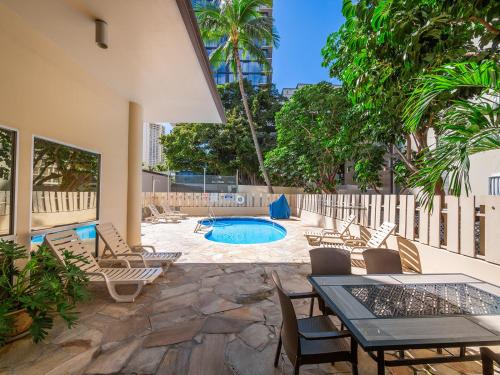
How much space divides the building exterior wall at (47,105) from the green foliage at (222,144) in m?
15.0

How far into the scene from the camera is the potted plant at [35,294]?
215 cm

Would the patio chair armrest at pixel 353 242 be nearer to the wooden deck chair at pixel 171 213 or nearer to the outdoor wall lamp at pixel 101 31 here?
the outdoor wall lamp at pixel 101 31

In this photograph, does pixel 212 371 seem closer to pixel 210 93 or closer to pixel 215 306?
pixel 215 306

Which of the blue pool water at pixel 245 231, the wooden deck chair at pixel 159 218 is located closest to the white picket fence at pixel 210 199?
the wooden deck chair at pixel 159 218

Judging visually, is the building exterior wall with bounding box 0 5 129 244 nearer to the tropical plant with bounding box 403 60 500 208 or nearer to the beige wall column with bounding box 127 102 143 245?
the beige wall column with bounding box 127 102 143 245

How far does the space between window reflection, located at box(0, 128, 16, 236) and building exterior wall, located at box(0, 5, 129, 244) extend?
3.2 inches

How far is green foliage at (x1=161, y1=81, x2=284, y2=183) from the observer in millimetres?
20016

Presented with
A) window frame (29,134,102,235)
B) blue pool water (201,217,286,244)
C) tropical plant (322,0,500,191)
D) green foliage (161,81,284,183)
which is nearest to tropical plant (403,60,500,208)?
tropical plant (322,0,500,191)

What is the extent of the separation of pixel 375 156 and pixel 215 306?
270 inches

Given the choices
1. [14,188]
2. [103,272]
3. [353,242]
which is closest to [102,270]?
[103,272]

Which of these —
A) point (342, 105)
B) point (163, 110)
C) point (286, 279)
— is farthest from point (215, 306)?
point (342, 105)

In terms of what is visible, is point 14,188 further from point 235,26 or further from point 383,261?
point 235,26

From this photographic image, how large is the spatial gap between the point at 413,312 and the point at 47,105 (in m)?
4.78

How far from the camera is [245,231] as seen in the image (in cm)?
1105
